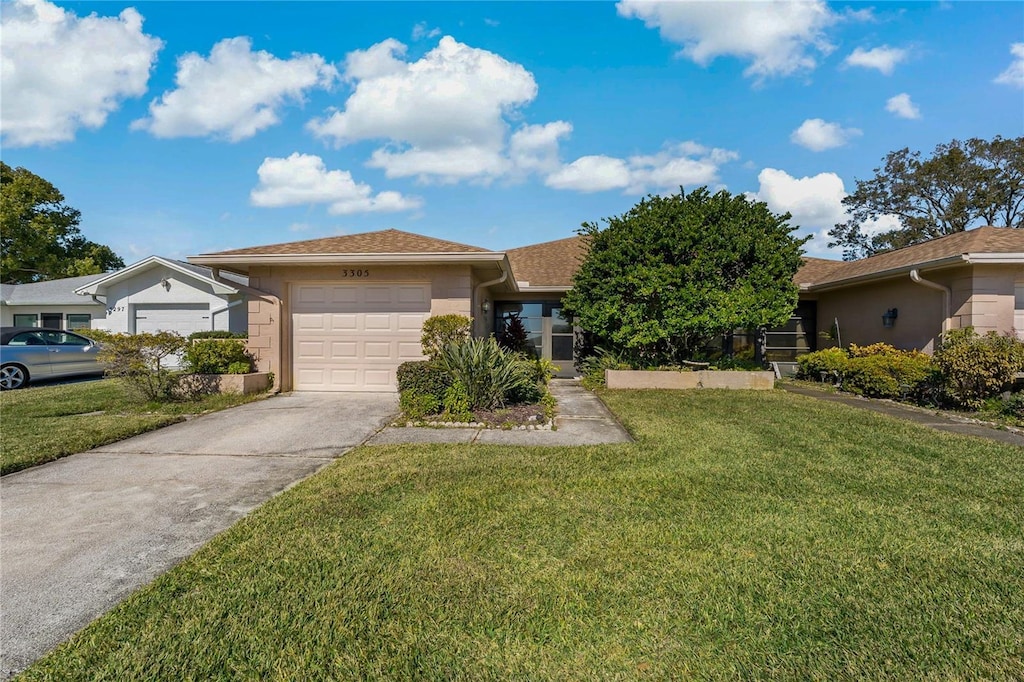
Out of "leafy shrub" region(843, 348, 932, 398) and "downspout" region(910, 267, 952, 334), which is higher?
"downspout" region(910, 267, 952, 334)

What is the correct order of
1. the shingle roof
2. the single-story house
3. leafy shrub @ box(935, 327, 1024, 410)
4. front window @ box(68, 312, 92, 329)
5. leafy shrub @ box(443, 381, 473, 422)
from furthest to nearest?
front window @ box(68, 312, 92, 329) < the shingle roof < the single-story house < leafy shrub @ box(935, 327, 1024, 410) < leafy shrub @ box(443, 381, 473, 422)

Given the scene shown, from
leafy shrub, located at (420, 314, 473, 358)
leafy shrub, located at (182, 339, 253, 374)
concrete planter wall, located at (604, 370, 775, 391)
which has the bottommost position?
concrete planter wall, located at (604, 370, 775, 391)

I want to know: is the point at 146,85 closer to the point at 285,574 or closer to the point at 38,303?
the point at 285,574

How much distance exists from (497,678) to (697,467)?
322 centimetres

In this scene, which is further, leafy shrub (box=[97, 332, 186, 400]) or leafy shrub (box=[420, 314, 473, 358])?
leafy shrub (box=[420, 314, 473, 358])

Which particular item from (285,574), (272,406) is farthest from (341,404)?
(285,574)

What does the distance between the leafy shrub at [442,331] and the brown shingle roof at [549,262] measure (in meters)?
4.38

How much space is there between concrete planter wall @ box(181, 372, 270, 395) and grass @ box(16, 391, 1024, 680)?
5415 mm

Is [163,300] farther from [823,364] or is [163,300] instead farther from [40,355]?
[823,364]

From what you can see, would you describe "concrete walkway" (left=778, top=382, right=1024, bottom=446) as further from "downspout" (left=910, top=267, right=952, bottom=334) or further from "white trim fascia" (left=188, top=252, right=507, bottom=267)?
"white trim fascia" (left=188, top=252, right=507, bottom=267)

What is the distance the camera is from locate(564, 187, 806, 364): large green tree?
389 inches

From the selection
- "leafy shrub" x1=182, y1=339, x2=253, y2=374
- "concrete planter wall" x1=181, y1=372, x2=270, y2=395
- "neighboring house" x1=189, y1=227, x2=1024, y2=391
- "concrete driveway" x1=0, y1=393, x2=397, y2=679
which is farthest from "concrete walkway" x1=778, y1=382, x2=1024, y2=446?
"leafy shrub" x1=182, y1=339, x2=253, y2=374

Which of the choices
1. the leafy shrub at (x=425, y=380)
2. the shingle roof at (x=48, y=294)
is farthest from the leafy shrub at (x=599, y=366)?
the shingle roof at (x=48, y=294)

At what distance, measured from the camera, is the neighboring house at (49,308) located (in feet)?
61.0
